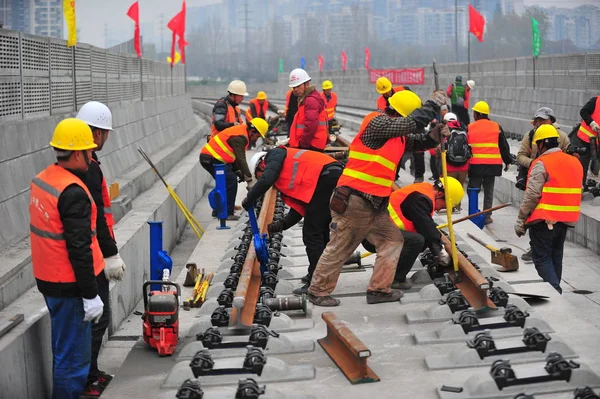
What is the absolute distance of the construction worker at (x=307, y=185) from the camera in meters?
9.10

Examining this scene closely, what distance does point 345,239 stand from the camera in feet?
28.3

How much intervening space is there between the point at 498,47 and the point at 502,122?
80445mm

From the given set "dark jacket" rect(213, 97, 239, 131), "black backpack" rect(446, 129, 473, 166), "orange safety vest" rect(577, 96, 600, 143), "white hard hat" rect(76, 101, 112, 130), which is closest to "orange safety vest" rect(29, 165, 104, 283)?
"white hard hat" rect(76, 101, 112, 130)

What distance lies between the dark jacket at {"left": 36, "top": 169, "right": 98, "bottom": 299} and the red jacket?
7.00m

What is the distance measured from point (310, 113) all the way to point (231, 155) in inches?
69.2

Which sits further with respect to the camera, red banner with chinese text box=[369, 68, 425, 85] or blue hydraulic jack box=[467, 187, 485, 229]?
red banner with chinese text box=[369, 68, 425, 85]

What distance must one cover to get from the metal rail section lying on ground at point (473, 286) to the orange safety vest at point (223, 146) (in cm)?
601

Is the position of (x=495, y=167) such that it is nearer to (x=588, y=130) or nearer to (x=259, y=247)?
(x=588, y=130)

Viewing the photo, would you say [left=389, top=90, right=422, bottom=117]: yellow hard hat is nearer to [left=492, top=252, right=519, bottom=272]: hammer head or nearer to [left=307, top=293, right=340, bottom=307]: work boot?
[left=307, top=293, right=340, bottom=307]: work boot

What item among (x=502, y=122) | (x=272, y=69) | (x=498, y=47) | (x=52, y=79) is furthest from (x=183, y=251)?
(x=272, y=69)

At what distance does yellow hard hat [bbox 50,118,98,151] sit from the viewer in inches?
261

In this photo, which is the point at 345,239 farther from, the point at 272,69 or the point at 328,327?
the point at 272,69

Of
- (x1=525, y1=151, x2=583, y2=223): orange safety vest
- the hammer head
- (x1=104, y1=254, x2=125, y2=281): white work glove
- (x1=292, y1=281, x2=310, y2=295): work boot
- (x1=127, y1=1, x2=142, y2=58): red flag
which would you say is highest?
(x1=127, y1=1, x2=142, y2=58): red flag

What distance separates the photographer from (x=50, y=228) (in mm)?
6469
